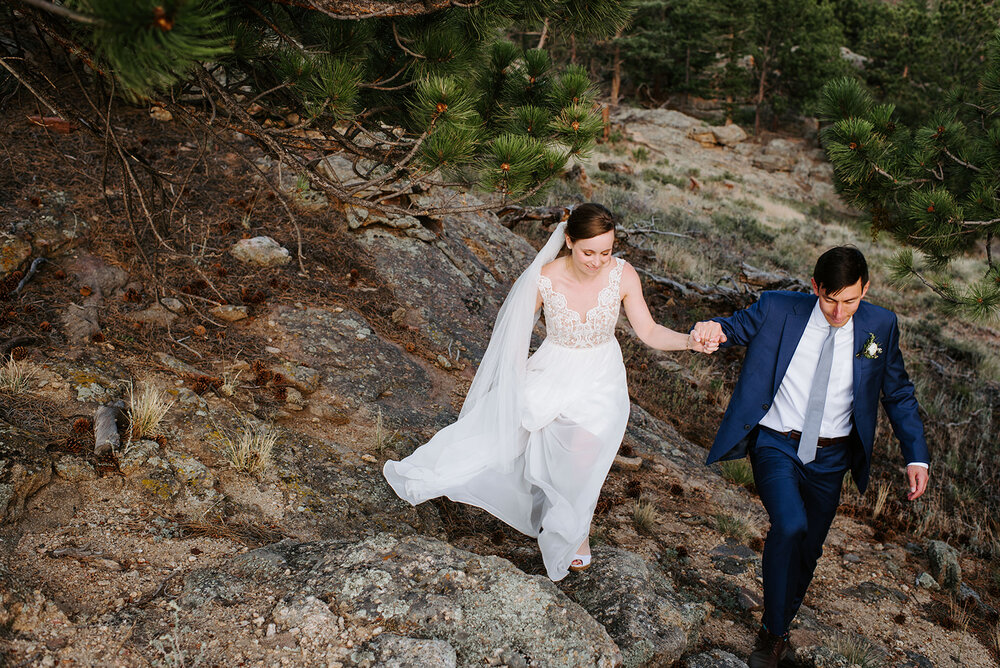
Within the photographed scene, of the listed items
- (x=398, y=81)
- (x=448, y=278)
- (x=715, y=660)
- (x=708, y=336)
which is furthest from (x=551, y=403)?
(x=448, y=278)

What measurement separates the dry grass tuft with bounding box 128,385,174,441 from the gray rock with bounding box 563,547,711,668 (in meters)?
2.41

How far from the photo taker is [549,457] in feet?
12.2

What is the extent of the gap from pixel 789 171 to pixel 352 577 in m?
30.6

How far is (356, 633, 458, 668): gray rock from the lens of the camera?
245 centimetres

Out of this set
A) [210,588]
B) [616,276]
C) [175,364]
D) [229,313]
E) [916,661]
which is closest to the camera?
[210,588]

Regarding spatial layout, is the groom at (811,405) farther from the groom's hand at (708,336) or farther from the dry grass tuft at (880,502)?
the dry grass tuft at (880,502)

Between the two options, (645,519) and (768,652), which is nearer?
(768,652)

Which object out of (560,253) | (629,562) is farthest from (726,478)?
(560,253)

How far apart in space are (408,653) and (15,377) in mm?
2771

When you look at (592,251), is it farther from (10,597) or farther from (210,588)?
(10,597)

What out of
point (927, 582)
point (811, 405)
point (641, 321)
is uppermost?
point (641, 321)

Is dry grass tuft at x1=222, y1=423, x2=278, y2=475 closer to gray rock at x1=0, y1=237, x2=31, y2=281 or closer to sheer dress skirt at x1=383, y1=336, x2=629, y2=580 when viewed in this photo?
sheer dress skirt at x1=383, y1=336, x2=629, y2=580

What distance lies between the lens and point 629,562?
12.1ft

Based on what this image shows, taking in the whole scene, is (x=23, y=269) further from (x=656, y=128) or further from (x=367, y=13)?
(x=656, y=128)
